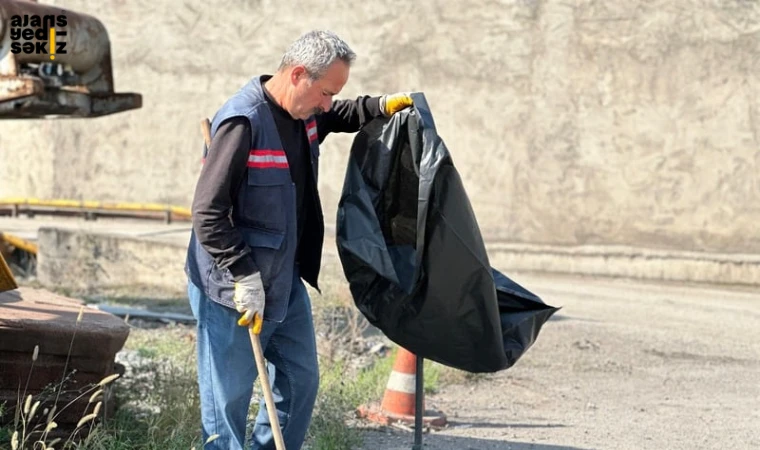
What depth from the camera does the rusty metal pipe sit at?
7039mm

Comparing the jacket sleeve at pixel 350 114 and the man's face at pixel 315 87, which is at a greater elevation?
the man's face at pixel 315 87

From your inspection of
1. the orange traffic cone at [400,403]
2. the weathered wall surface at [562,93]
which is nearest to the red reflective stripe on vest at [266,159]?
the orange traffic cone at [400,403]

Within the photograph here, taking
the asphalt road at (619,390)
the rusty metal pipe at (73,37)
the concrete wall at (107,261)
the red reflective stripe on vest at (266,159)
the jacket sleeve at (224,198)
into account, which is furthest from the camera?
the concrete wall at (107,261)

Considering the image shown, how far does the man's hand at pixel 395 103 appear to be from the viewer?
4.23 metres

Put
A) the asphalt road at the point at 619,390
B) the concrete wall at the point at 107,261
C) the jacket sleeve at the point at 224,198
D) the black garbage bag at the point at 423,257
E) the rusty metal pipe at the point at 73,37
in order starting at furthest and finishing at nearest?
the concrete wall at the point at 107,261, the rusty metal pipe at the point at 73,37, the asphalt road at the point at 619,390, the black garbage bag at the point at 423,257, the jacket sleeve at the point at 224,198

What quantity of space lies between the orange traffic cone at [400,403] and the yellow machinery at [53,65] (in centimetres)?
340

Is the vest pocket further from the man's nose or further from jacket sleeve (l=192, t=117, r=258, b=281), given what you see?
the man's nose

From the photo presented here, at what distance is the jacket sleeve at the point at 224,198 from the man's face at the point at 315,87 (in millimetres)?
211

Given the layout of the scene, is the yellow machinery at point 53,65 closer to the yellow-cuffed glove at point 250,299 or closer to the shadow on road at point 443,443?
the shadow on road at point 443,443

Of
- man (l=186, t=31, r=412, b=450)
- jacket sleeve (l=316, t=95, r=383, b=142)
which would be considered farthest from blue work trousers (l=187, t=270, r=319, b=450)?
jacket sleeve (l=316, t=95, r=383, b=142)

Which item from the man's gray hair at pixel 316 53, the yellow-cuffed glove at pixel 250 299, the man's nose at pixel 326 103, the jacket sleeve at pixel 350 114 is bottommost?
the yellow-cuffed glove at pixel 250 299

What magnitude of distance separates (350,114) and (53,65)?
4.10 meters
